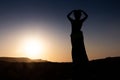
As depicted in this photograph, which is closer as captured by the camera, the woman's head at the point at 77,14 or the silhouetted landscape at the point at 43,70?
the woman's head at the point at 77,14

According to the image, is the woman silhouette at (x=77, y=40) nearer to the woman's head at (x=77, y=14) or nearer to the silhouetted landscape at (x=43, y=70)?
the woman's head at (x=77, y=14)

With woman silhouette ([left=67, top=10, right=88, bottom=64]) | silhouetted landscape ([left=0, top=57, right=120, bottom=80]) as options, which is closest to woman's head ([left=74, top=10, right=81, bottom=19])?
woman silhouette ([left=67, top=10, right=88, bottom=64])

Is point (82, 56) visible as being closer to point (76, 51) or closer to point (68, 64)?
point (76, 51)

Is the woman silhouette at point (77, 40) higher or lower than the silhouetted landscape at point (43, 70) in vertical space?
higher

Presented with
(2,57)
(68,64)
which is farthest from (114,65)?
(2,57)

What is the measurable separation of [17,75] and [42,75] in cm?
174

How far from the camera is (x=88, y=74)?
32.0ft

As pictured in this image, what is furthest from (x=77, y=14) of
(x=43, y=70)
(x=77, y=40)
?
(x=43, y=70)

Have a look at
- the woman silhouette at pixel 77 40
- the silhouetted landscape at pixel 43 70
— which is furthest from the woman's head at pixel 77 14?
the silhouetted landscape at pixel 43 70

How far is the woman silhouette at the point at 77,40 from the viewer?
10.0m

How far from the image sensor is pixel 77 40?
33.2ft

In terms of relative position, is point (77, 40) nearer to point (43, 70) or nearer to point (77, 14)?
point (77, 14)

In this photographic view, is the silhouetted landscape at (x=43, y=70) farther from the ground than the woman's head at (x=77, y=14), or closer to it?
closer to it

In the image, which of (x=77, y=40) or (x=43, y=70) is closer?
(x=77, y=40)
